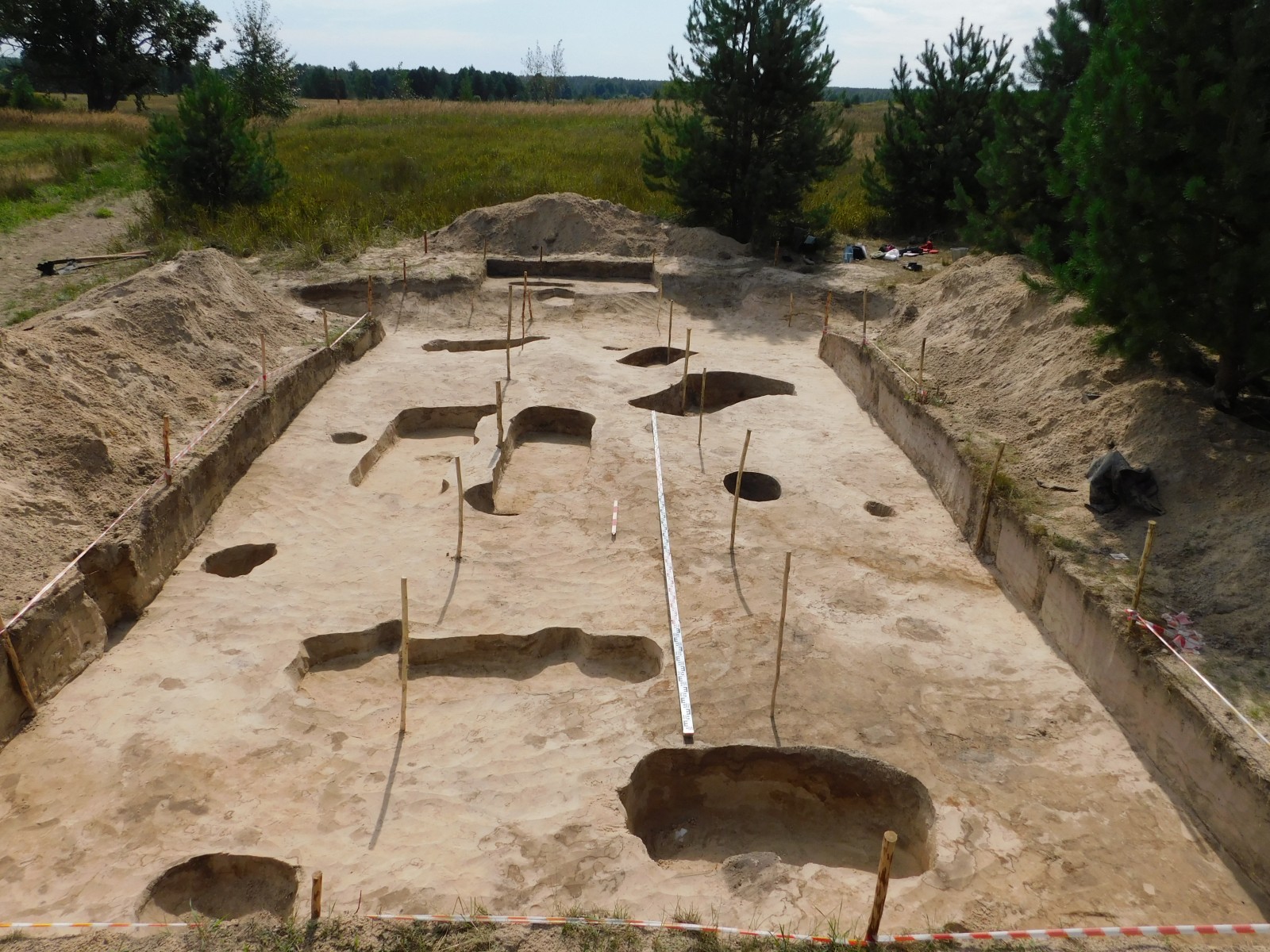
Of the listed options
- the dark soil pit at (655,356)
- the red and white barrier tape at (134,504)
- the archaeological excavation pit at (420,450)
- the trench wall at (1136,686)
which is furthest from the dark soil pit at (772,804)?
the dark soil pit at (655,356)

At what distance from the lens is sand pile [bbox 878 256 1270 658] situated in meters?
6.05

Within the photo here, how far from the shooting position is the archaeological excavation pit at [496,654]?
6.36 m

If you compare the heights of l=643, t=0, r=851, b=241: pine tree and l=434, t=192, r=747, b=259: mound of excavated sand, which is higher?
l=643, t=0, r=851, b=241: pine tree

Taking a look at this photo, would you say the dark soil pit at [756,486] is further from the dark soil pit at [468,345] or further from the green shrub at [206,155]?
the green shrub at [206,155]

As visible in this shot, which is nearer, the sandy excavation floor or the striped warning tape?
the striped warning tape

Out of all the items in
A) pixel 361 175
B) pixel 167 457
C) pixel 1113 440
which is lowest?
pixel 167 457

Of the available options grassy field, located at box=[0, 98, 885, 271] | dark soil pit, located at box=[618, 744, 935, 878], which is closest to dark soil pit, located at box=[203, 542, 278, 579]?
dark soil pit, located at box=[618, 744, 935, 878]

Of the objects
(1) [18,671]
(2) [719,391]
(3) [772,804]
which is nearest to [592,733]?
(3) [772,804]

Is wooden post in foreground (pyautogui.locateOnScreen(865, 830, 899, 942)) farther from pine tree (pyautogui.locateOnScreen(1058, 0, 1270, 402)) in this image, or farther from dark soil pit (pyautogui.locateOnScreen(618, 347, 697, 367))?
dark soil pit (pyautogui.locateOnScreen(618, 347, 697, 367))

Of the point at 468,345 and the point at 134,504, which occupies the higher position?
the point at 134,504

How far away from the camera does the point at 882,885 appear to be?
3.83m

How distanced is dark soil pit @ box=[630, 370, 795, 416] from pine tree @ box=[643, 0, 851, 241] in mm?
6881

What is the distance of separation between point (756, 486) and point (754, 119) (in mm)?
11541

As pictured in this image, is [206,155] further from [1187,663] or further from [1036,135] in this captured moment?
[1187,663]
